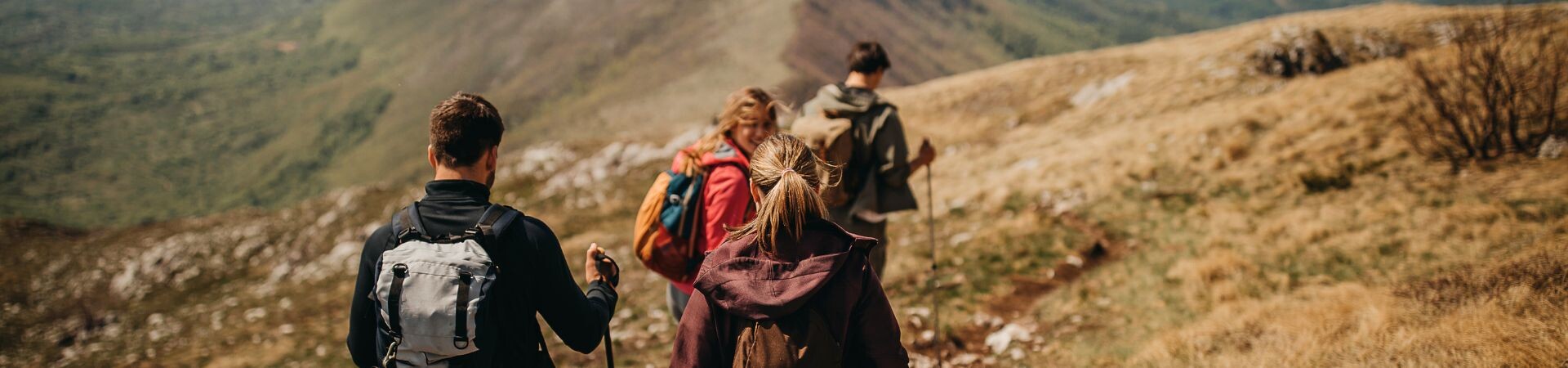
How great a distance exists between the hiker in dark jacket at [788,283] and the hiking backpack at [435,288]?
802mm

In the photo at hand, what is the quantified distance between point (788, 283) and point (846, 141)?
2.69 m

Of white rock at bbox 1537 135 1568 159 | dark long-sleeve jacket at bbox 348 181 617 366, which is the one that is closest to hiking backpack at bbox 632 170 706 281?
dark long-sleeve jacket at bbox 348 181 617 366

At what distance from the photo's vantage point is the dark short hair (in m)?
5.50

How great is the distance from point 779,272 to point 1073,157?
14.1m

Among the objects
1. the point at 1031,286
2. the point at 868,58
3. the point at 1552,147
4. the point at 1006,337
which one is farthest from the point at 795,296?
the point at 1552,147

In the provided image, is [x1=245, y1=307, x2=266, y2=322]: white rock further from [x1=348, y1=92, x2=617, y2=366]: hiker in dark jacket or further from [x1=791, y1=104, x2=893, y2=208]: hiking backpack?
[x1=348, y1=92, x2=617, y2=366]: hiker in dark jacket

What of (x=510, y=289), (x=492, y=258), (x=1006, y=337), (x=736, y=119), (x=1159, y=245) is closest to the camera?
(x=492, y=258)

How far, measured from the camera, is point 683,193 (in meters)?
4.31

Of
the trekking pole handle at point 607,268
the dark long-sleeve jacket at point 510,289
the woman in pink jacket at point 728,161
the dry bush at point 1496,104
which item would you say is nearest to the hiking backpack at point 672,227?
the woman in pink jacket at point 728,161

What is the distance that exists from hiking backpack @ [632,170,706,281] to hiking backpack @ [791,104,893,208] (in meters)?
1.05

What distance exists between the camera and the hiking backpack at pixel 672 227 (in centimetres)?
427

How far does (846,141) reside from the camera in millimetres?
5125

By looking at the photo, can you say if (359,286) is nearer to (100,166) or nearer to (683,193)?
(683,193)

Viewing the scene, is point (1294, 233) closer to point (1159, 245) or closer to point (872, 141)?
point (1159, 245)
